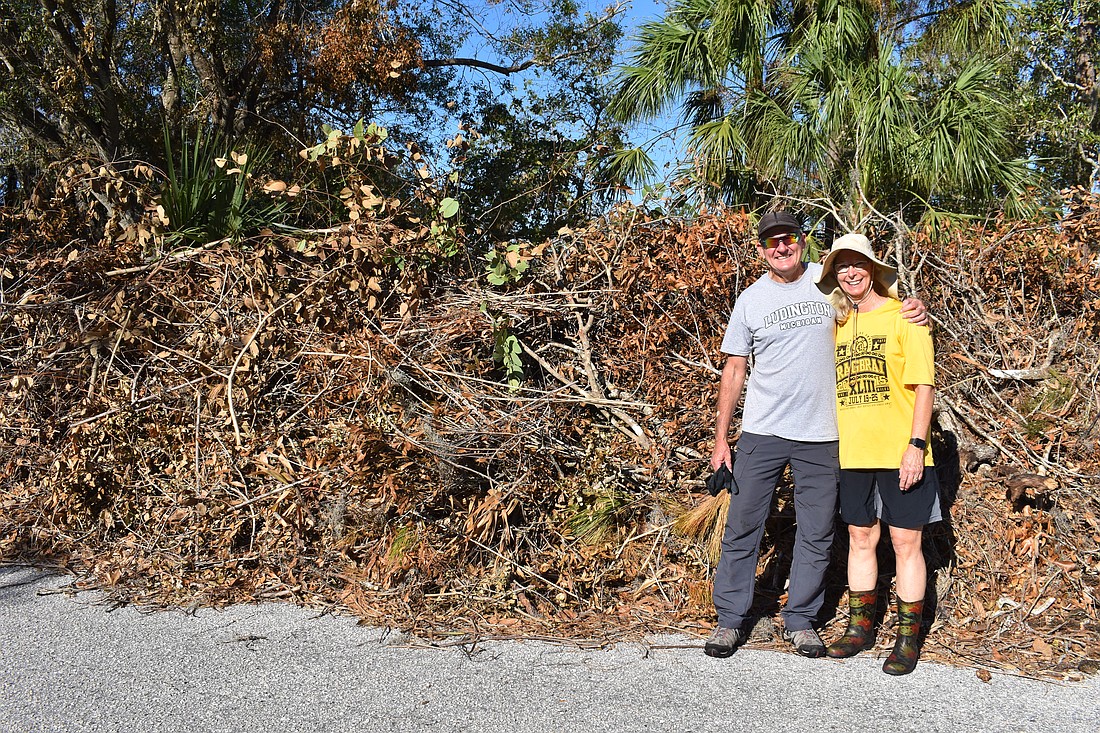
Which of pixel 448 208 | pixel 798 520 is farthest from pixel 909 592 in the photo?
pixel 448 208

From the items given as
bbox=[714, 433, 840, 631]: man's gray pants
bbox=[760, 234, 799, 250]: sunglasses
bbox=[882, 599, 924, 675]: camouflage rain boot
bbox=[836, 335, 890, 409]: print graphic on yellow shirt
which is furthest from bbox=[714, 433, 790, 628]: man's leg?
bbox=[760, 234, 799, 250]: sunglasses

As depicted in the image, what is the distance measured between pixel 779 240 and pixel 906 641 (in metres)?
1.83

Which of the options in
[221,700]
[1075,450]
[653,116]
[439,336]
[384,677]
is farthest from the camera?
[653,116]

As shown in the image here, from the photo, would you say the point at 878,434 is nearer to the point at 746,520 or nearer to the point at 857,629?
the point at 746,520

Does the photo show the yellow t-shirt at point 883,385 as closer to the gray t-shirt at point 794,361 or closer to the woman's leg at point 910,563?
the gray t-shirt at point 794,361

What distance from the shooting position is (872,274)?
156 inches

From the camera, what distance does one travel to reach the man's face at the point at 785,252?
13.3 feet

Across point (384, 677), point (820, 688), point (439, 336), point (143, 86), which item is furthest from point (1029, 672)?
point (143, 86)

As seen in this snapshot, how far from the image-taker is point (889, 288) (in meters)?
4.01

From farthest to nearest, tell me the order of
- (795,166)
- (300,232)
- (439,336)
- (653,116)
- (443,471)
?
(653,116) → (795,166) → (300,232) → (439,336) → (443,471)

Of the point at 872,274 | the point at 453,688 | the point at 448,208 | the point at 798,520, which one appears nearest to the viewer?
the point at 453,688

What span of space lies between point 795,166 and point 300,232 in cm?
567

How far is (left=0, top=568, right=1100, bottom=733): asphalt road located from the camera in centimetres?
340

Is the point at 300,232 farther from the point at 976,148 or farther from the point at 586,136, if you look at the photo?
the point at 586,136
